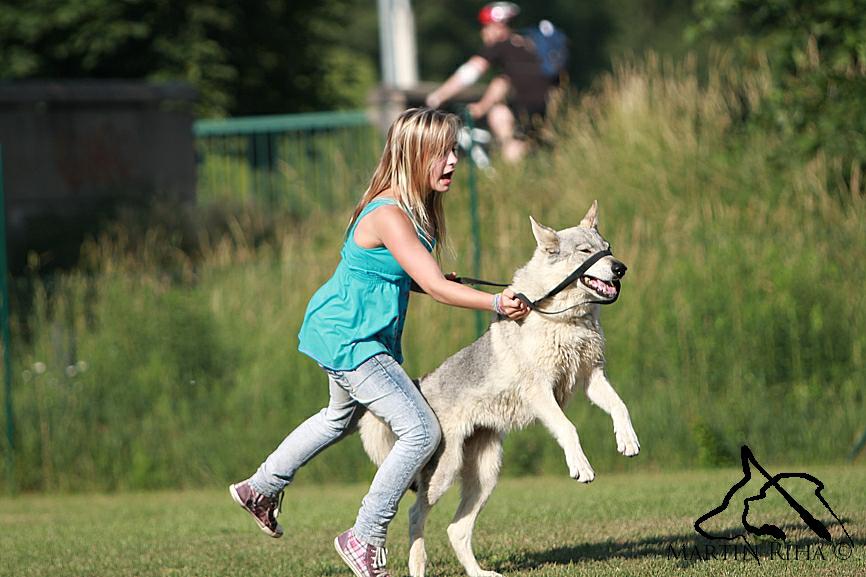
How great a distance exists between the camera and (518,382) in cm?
599

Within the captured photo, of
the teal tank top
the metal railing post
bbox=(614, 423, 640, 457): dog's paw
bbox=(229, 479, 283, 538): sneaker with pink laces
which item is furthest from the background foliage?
bbox=(614, 423, 640, 457): dog's paw

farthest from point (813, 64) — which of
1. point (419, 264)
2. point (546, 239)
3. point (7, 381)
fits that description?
point (419, 264)

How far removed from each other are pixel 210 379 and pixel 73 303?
148 centimetres

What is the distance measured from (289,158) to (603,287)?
45.7 feet

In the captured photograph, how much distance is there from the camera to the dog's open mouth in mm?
5738

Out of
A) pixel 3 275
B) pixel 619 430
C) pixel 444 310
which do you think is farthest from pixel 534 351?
pixel 3 275

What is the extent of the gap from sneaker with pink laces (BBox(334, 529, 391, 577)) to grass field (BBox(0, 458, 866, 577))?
758 mm

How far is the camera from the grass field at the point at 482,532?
253 inches

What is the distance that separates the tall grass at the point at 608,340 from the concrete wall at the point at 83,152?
109 inches

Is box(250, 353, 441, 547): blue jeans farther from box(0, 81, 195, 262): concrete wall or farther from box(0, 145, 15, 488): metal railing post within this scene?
box(0, 81, 195, 262): concrete wall

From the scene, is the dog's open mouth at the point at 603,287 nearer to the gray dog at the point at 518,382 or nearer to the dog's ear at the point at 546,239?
the gray dog at the point at 518,382

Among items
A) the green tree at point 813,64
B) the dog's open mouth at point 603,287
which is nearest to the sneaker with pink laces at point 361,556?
the dog's open mouth at point 603,287

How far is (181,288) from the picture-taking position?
40.3ft

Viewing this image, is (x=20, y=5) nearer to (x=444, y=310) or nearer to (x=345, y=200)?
(x=345, y=200)
